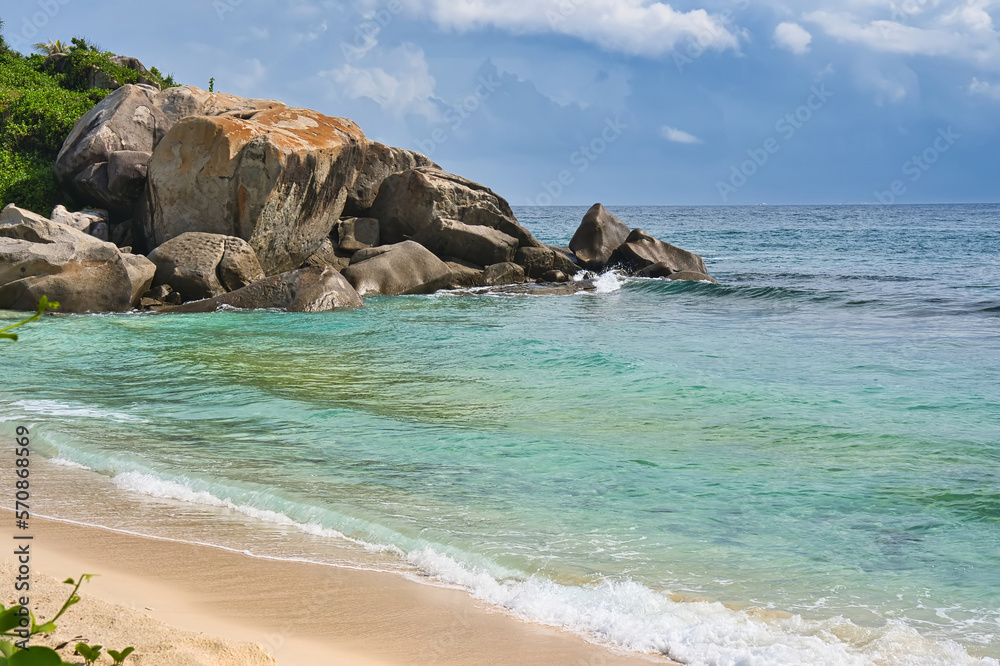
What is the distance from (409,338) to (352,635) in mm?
9784

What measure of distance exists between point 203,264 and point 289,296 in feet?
6.30

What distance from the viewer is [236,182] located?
18000 mm

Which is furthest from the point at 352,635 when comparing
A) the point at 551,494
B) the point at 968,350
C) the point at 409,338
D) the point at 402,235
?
the point at 402,235

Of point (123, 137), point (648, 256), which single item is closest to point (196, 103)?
point (123, 137)

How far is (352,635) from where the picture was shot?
3.68 meters

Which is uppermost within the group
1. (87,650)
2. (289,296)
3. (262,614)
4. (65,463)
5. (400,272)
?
(400,272)

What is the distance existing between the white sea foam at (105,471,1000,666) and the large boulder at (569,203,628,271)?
20.3 meters

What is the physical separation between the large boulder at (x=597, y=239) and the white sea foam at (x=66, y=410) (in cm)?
1743

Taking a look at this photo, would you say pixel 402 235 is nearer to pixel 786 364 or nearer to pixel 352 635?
pixel 786 364

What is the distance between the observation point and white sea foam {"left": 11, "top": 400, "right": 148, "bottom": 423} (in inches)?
314

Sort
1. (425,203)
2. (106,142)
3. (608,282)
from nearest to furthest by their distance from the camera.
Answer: (106,142), (425,203), (608,282)

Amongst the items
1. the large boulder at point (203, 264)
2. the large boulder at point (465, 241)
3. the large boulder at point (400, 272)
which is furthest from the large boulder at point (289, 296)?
the large boulder at point (465, 241)

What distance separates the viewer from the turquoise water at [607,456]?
13.8 feet

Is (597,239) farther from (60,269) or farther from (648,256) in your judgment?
(60,269)
